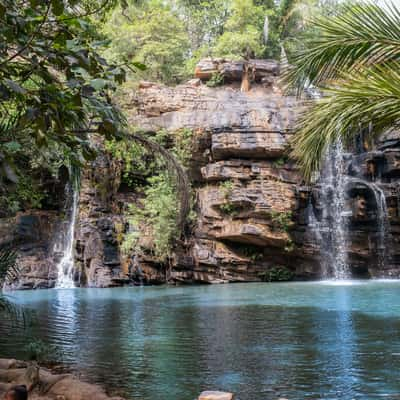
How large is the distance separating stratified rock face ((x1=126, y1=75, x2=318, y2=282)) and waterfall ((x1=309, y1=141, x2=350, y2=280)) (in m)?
0.59

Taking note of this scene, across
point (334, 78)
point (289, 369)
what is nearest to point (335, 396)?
point (289, 369)

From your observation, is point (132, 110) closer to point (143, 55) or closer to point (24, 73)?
point (143, 55)

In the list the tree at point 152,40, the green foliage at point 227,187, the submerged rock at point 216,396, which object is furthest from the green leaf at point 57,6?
the tree at point 152,40

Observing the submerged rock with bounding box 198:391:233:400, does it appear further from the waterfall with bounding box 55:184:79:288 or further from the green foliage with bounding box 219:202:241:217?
the waterfall with bounding box 55:184:79:288

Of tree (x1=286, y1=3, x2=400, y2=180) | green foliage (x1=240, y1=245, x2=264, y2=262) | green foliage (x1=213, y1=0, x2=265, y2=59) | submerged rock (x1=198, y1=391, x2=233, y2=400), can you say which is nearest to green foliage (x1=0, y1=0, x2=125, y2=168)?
submerged rock (x1=198, y1=391, x2=233, y2=400)

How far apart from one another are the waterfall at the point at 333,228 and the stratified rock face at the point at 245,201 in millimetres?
592

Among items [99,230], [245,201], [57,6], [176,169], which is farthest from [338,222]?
[57,6]

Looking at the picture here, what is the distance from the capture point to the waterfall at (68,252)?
22781 millimetres

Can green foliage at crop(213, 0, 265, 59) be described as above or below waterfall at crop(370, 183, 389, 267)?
above

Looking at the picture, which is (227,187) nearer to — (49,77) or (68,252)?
(68,252)

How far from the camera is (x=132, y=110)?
26.4m

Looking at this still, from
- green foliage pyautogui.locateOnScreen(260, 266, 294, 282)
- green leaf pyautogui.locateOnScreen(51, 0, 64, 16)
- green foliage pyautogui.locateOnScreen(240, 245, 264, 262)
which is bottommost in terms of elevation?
green foliage pyautogui.locateOnScreen(260, 266, 294, 282)

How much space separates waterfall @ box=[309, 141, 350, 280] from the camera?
2292 cm

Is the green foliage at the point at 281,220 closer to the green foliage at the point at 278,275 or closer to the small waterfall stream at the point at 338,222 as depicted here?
the small waterfall stream at the point at 338,222
